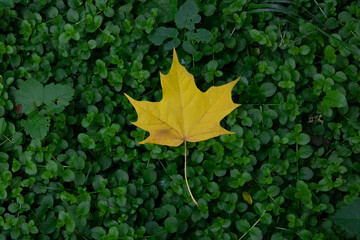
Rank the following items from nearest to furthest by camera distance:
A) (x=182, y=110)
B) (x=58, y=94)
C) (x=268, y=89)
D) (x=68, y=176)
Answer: (x=182, y=110) < (x=68, y=176) < (x=58, y=94) < (x=268, y=89)

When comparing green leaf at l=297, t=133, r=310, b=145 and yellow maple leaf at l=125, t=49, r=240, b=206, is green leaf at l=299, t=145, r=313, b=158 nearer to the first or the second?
green leaf at l=297, t=133, r=310, b=145

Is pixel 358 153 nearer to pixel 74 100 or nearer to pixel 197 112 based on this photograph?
pixel 197 112

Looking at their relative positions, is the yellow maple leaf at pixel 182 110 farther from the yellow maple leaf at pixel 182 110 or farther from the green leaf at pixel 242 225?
the green leaf at pixel 242 225

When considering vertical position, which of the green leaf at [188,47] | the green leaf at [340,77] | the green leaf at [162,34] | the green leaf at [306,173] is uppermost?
the green leaf at [162,34]

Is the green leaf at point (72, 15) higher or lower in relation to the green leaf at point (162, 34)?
higher

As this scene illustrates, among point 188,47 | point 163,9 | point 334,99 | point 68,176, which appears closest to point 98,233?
point 68,176

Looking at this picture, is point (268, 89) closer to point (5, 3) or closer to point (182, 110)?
point (182, 110)

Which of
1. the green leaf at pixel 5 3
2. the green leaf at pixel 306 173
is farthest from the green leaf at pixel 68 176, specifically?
the green leaf at pixel 306 173

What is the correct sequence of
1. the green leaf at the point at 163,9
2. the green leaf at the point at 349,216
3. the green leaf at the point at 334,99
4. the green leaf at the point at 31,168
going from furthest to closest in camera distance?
1. the green leaf at the point at 163,9
2. the green leaf at the point at 334,99
3. the green leaf at the point at 31,168
4. the green leaf at the point at 349,216
